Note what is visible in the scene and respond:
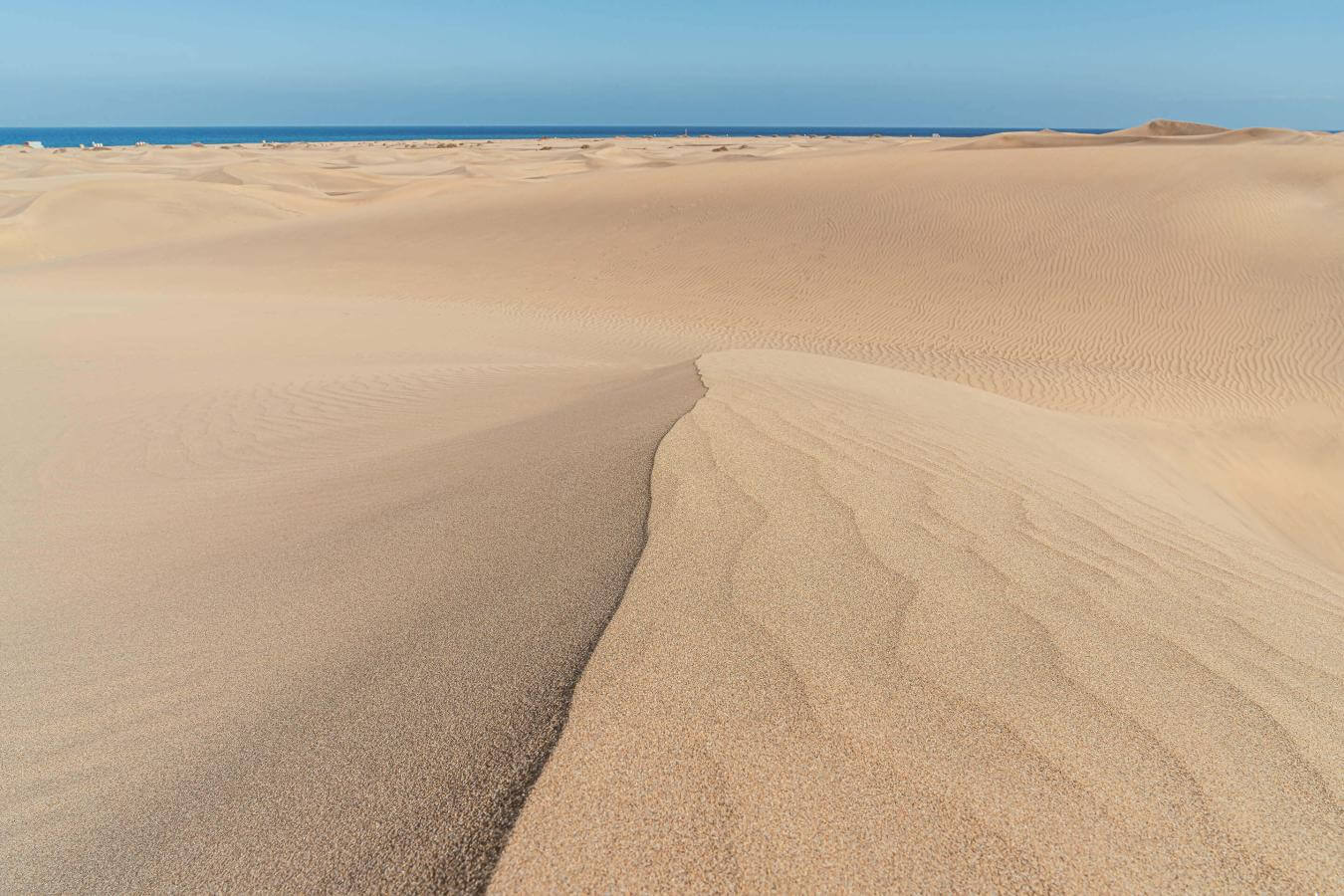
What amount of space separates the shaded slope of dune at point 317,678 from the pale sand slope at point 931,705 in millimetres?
202

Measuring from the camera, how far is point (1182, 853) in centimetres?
174

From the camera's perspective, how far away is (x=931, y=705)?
216cm

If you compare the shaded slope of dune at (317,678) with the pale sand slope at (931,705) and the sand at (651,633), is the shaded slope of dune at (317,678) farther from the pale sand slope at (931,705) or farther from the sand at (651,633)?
the pale sand slope at (931,705)

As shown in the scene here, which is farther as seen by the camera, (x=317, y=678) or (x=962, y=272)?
(x=962, y=272)

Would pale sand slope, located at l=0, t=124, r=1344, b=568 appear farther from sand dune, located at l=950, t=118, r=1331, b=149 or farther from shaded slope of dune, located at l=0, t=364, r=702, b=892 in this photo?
sand dune, located at l=950, t=118, r=1331, b=149

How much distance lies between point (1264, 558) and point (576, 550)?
11.5 feet

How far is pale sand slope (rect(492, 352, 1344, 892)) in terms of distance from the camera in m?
1.68

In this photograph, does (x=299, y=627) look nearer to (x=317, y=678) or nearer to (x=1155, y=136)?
(x=317, y=678)

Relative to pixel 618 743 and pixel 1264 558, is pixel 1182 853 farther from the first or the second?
pixel 1264 558

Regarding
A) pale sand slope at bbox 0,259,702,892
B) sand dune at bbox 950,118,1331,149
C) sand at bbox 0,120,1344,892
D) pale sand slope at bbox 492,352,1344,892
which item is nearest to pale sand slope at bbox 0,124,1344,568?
sand at bbox 0,120,1344,892

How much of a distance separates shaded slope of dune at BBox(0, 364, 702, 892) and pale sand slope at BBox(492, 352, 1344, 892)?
0.20 m

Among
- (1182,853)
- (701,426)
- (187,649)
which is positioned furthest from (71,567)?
(1182,853)

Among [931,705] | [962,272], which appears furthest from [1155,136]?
[931,705]

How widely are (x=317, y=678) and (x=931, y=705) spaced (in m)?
1.81
